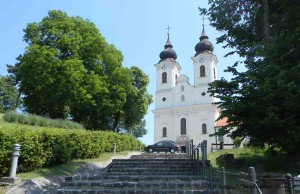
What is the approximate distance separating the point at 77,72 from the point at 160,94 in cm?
3060

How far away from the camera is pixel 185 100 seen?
5278cm

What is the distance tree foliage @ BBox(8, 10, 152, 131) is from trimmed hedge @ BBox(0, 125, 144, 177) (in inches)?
393

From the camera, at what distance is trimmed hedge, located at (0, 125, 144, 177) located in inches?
378

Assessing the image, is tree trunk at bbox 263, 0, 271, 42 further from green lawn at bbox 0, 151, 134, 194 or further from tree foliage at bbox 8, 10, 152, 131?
tree foliage at bbox 8, 10, 152, 131

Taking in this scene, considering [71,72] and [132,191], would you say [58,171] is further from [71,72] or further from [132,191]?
[71,72]

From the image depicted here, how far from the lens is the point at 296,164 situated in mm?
11539

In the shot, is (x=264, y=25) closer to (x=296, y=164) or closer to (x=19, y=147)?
(x=296, y=164)

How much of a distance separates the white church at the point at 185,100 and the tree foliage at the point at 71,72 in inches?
769

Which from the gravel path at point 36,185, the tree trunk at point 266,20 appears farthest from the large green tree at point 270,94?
the gravel path at point 36,185

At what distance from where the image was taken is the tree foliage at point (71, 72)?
A: 25.1 meters

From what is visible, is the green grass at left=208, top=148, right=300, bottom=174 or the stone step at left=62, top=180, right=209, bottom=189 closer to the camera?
the stone step at left=62, top=180, right=209, bottom=189

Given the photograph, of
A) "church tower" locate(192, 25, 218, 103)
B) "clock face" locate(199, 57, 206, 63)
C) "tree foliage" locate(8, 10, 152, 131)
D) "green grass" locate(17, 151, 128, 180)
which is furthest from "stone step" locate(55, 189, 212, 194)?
"clock face" locate(199, 57, 206, 63)

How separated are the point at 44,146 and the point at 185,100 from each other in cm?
4249

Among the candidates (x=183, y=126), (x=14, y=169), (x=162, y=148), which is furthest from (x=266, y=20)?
(x=183, y=126)
